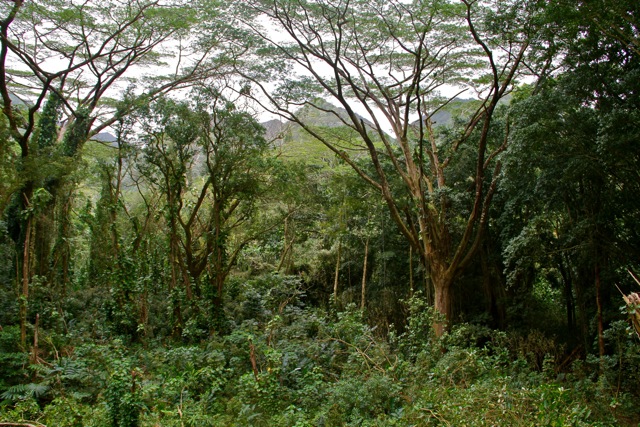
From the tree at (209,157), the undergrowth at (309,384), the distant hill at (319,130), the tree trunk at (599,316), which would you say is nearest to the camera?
the undergrowth at (309,384)

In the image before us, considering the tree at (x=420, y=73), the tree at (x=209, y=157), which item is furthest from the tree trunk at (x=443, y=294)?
the tree at (x=209, y=157)

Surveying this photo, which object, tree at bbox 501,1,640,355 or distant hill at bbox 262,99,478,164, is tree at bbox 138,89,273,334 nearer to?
distant hill at bbox 262,99,478,164

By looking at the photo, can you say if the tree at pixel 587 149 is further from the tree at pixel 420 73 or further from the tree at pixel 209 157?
the tree at pixel 209 157

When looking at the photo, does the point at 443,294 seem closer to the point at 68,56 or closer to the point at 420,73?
the point at 420,73

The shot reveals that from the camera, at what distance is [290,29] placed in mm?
8219

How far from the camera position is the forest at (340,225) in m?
5.19

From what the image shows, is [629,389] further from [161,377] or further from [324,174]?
[324,174]

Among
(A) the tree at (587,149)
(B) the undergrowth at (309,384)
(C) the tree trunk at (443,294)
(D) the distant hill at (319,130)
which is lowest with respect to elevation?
(B) the undergrowth at (309,384)

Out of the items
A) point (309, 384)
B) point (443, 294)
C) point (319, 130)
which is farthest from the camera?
point (319, 130)

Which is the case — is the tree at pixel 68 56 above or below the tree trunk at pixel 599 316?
above

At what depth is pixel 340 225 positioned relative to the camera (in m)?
11.6

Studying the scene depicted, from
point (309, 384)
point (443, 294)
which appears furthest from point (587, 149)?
point (309, 384)

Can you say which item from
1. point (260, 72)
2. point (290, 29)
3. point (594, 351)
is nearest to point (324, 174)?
point (260, 72)

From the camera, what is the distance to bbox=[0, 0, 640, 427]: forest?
17.0 feet
